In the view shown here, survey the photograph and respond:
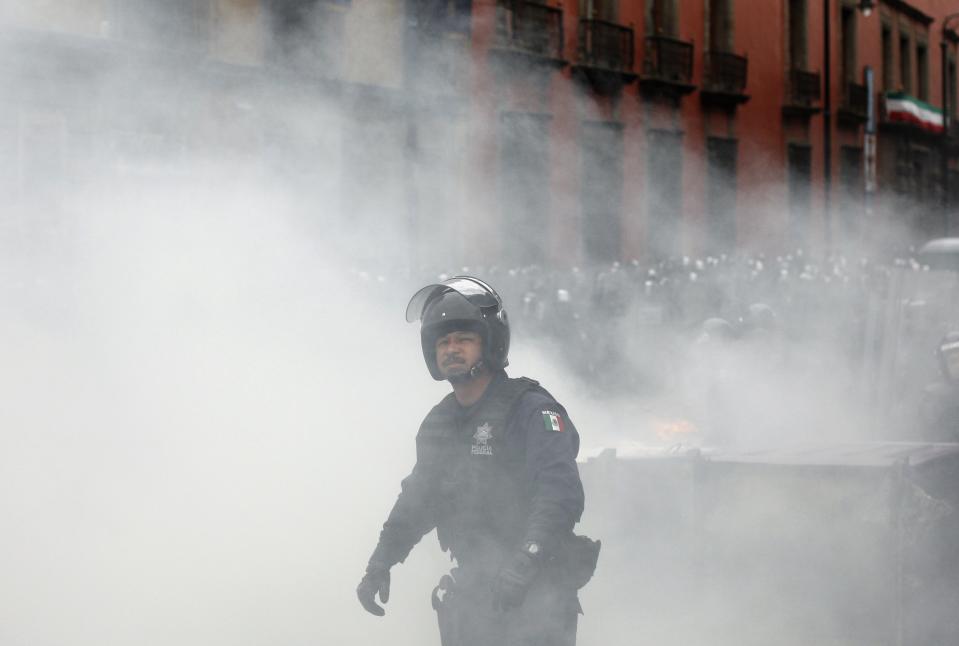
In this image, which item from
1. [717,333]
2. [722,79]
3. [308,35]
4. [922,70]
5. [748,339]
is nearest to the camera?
[717,333]

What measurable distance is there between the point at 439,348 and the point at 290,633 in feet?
6.35

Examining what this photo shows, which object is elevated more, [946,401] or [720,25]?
[720,25]

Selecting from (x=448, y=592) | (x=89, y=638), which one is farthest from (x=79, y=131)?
(x=448, y=592)

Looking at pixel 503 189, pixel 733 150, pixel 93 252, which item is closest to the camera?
pixel 93 252

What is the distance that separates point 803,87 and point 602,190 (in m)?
6.29

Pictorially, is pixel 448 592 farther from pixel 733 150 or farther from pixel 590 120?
pixel 733 150

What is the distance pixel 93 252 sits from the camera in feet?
22.0

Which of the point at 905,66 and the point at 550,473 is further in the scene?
the point at 905,66

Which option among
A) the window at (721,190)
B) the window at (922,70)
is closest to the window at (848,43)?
the window at (922,70)

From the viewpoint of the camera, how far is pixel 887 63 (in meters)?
26.8

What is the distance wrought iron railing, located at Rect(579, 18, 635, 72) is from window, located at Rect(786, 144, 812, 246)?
589 centimetres

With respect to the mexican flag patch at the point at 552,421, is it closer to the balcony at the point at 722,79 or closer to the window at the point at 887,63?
the balcony at the point at 722,79

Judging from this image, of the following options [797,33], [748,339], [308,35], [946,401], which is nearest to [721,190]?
[797,33]

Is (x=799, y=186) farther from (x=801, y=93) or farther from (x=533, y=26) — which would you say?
(x=533, y=26)
